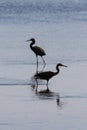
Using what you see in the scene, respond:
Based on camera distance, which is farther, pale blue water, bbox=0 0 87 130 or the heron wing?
the heron wing

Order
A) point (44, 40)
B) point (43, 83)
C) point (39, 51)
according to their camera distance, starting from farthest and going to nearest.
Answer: point (44, 40) < point (39, 51) < point (43, 83)

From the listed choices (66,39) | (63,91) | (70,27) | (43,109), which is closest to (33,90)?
(63,91)

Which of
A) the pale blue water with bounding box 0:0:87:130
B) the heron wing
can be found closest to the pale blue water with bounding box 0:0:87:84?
the pale blue water with bounding box 0:0:87:130

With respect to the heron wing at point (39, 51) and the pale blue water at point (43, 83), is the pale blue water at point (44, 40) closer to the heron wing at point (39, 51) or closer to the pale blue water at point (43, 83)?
the pale blue water at point (43, 83)

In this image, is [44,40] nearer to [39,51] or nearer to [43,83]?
[39,51]

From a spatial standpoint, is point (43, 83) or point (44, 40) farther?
point (44, 40)

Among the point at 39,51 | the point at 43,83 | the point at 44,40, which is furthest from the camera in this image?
the point at 44,40

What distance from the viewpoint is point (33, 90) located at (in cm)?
1574

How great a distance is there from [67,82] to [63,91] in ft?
4.00

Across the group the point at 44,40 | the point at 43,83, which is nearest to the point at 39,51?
the point at 43,83

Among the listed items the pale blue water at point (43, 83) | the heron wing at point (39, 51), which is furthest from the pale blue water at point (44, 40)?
the heron wing at point (39, 51)

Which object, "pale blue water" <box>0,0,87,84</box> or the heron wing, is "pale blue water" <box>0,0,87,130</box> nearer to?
"pale blue water" <box>0,0,87,84</box>

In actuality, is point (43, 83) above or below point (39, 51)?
below

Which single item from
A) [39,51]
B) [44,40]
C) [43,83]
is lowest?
[43,83]
